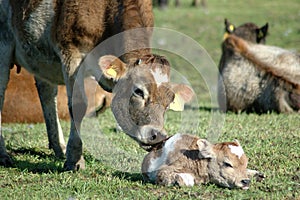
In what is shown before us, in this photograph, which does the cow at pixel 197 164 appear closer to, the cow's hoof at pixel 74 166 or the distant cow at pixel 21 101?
the cow's hoof at pixel 74 166

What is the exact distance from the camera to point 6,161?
24.6 feet

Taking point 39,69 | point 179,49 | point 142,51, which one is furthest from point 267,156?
point 179,49

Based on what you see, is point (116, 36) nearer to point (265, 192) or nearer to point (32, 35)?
point (32, 35)

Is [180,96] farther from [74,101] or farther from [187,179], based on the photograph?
[74,101]

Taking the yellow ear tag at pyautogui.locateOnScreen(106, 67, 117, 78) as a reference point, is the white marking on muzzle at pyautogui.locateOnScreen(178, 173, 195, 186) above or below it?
below

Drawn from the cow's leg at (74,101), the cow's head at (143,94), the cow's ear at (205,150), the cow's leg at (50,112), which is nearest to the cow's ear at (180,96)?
the cow's head at (143,94)

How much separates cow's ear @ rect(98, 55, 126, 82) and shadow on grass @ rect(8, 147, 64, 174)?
1.28m

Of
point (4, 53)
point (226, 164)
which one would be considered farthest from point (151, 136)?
point (4, 53)

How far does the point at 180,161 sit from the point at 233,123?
3.87 m

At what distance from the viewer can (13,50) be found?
26.3 feet

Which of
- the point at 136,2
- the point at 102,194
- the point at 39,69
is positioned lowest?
the point at 102,194

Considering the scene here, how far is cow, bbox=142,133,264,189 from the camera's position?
19.5 ft

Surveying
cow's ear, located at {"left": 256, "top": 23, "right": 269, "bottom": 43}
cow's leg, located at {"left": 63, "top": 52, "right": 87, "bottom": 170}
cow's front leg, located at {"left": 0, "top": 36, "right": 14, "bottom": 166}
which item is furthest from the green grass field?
cow's ear, located at {"left": 256, "top": 23, "right": 269, "bottom": 43}

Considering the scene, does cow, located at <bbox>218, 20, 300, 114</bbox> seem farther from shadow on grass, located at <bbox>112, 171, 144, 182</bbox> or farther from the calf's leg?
the calf's leg
